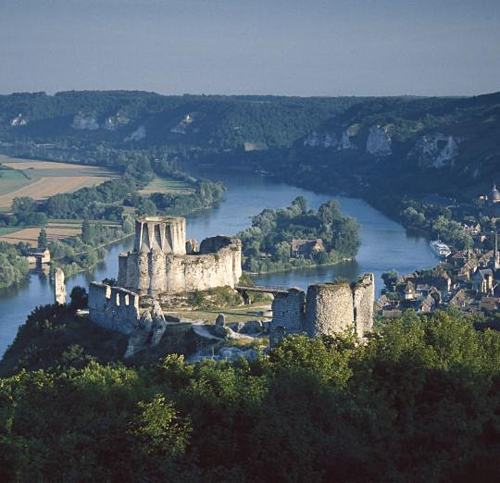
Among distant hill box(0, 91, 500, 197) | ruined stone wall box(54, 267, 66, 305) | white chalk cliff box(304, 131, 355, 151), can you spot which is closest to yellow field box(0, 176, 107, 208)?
distant hill box(0, 91, 500, 197)

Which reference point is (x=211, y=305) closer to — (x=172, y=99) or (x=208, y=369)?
(x=208, y=369)

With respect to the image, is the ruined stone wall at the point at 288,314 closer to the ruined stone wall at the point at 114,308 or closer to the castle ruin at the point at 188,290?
the castle ruin at the point at 188,290

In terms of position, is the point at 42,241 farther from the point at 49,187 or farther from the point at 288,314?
the point at 288,314

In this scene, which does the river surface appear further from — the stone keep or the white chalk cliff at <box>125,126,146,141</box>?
the white chalk cliff at <box>125,126,146,141</box>

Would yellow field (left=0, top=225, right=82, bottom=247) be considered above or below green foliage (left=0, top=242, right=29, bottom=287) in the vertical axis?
below

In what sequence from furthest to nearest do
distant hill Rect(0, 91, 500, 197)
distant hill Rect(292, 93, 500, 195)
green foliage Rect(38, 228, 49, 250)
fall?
distant hill Rect(0, 91, 500, 197) → distant hill Rect(292, 93, 500, 195) → green foliage Rect(38, 228, 49, 250)

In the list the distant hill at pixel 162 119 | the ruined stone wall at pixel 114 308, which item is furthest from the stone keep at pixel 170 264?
the distant hill at pixel 162 119

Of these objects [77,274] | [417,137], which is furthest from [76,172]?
[77,274]
